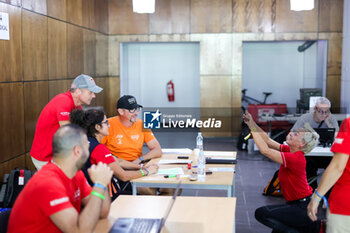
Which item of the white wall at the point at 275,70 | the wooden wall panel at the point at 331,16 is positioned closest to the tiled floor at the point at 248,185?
the white wall at the point at 275,70

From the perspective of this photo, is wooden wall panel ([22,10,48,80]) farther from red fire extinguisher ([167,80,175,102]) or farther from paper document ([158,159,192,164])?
red fire extinguisher ([167,80,175,102])

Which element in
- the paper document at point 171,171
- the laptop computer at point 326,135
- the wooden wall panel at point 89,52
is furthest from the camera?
the wooden wall panel at point 89,52

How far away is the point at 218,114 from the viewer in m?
10.4

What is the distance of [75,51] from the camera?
7926 mm

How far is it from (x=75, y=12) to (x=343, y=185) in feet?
21.2

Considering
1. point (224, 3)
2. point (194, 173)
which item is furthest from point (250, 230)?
point (224, 3)

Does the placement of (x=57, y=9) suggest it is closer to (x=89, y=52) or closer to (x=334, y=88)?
(x=89, y=52)

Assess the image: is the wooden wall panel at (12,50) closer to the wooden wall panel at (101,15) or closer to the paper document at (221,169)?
the paper document at (221,169)

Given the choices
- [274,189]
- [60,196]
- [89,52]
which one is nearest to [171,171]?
[60,196]

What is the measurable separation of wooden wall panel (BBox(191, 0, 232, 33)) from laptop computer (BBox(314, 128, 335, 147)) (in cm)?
505

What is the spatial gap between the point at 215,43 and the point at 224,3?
37.3 inches

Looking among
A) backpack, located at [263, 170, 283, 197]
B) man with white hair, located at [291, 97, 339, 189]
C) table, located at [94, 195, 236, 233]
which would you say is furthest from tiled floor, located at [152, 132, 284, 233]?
table, located at [94, 195, 236, 233]

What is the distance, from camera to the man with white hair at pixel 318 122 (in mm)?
5520

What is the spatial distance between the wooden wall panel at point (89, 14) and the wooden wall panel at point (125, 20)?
1.10m
